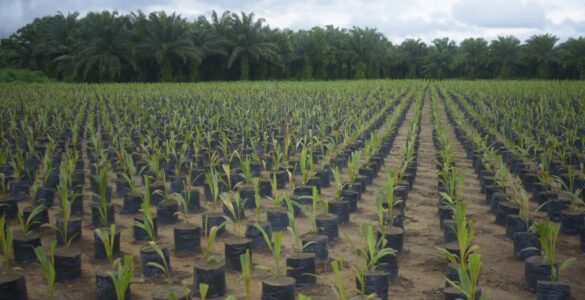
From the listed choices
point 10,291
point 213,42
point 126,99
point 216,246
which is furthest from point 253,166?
point 213,42

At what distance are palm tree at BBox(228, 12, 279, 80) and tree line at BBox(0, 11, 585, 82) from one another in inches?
2.6

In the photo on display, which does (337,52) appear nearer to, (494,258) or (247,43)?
(247,43)

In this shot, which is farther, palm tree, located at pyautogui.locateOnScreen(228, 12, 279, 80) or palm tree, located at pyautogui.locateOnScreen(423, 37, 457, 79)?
palm tree, located at pyautogui.locateOnScreen(423, 37, 457, 79)

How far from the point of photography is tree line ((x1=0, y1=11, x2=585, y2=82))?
3011 centimetres

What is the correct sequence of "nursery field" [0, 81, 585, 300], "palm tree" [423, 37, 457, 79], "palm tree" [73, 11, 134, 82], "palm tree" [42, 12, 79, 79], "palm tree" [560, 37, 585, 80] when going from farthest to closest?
"palm tree" [423, 37, 457, 79], "palm tree" [560, 37, 585, 80], "palm tree" [42, 12, 79, 79], "palm tree" [73, 11, 134, 82], "nursery field" [0, 81, 585, 300]

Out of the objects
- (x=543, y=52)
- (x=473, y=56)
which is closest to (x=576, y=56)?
(x=543, y=52)

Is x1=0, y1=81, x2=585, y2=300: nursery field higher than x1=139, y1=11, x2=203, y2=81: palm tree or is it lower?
lower

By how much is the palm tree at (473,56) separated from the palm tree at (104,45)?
26.8 meters

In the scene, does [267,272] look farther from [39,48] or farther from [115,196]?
[39,48]

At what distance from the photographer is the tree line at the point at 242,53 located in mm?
30109

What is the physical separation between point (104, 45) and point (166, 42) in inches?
131

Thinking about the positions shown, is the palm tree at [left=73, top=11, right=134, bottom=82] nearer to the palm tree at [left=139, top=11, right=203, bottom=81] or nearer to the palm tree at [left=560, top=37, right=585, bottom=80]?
the palm tree at [left=139, top=11, right=203, bottom=81]

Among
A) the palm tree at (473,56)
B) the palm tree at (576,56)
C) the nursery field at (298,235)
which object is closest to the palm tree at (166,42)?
the palm tree at (473,56)

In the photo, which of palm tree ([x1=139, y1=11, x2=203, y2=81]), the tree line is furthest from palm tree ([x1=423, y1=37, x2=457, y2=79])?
palm tree ([x1=139, y1=11, x2=203, y2=81])
